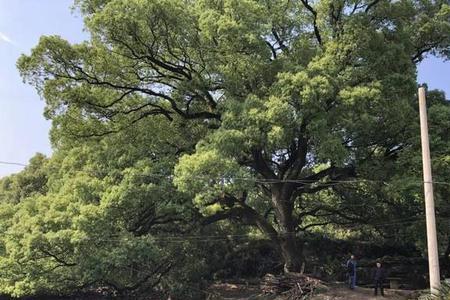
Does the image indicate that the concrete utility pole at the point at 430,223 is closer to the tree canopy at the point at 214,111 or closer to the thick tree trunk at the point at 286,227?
the tree canopy at the point at 214,111

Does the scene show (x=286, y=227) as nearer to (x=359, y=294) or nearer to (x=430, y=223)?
(x=359, y=294)

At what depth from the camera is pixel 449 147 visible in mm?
17703

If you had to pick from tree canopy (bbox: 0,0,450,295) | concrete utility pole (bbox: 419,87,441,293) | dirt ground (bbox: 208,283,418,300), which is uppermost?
tree canopy (bbox: 0,0,450,295)

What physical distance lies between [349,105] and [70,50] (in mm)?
10841

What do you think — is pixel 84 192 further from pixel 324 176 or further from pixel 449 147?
pixel 449 147

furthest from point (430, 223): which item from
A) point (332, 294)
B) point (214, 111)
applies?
point (214, 111)

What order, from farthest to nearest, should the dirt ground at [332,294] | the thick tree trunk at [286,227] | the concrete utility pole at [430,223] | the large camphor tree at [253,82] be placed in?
the thick tree trunk at [286,227] → the dirt ground at [332,294] → the large camphor tree at [253,82] → the concrete utility pole at [430,223]

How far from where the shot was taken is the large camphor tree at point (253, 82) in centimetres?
1755

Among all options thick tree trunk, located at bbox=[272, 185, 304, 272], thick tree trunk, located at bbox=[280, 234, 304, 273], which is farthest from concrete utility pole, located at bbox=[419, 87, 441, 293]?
thick tree trunk, located at bbox=[280, 234, 304, 273]

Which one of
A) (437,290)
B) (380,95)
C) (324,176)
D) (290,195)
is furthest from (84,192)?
(437,290)

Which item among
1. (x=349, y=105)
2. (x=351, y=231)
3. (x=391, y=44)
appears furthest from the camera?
(x=351, y=231)

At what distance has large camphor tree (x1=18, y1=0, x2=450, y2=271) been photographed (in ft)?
57.6

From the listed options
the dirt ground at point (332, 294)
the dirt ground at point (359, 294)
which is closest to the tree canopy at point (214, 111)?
the dirt ground at point (332, 294)

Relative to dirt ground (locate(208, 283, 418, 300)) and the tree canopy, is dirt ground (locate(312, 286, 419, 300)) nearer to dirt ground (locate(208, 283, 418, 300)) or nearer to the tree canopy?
dirt ground (locate(208, 283, 418, 300))
